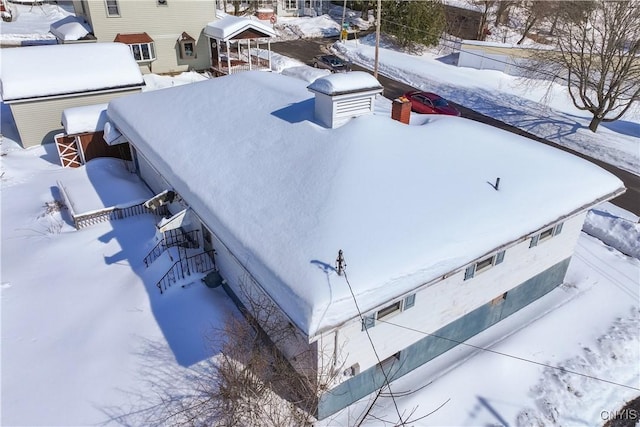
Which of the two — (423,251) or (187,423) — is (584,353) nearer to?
(423,251)

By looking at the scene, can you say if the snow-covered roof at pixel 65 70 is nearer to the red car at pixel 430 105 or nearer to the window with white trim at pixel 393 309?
the red car at pixel 430 105

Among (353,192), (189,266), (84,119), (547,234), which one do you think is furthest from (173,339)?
(84,119)

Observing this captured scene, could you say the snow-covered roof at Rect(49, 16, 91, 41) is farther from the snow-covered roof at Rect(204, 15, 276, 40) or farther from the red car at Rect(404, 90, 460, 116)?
the red car at Rect(404, 90, 460, 116)

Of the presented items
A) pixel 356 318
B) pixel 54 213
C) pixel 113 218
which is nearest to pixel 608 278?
pixel 356 318

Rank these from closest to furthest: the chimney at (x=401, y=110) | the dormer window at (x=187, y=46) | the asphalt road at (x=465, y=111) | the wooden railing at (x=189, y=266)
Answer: the wooden railing at (x=189, y=266), the chimney at (x=401, y=110), the asphalt road at (x=465, y=111), the dormer window at (x=187, y=46)

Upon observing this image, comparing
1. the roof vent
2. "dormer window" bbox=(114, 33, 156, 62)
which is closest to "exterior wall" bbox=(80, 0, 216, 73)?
"dormer window" bbox=(114, 33, 156, 62)

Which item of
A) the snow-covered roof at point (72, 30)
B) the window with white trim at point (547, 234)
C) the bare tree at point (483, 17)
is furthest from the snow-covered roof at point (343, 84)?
the bare tree at point (483, 17)
